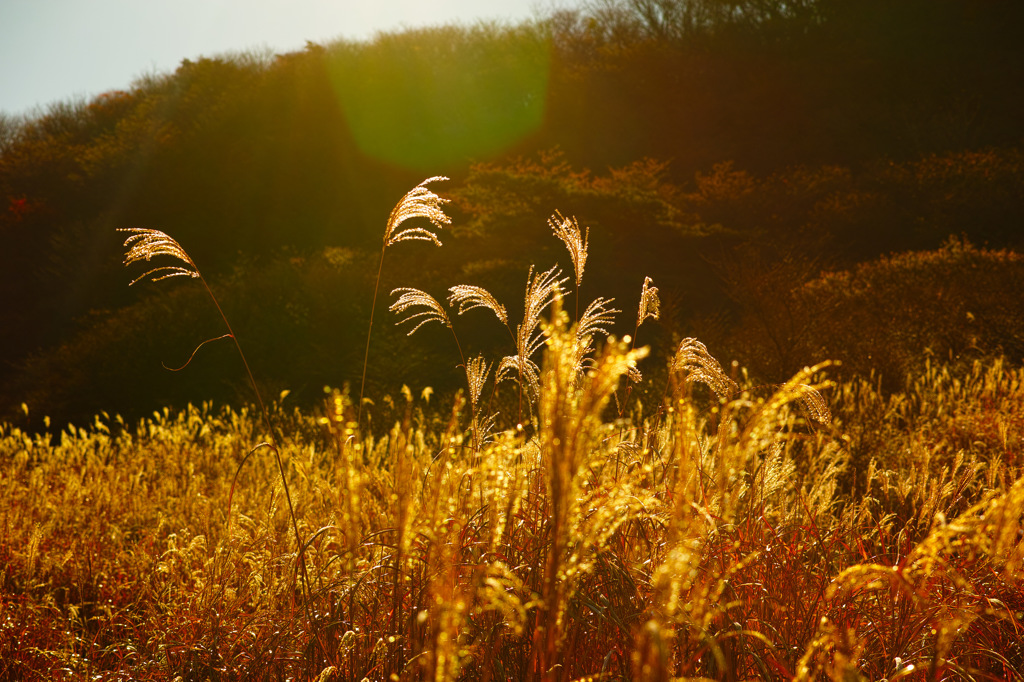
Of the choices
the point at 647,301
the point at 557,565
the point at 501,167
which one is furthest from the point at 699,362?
the point at 501,167

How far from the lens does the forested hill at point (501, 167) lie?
10.9m

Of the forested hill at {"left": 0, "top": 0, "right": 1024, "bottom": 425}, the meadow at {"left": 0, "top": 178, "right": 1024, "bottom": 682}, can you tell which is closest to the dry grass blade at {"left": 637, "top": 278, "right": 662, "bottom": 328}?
the meadow at {"left": 0, "top": 178, "right": 1024, "bottom": 682}

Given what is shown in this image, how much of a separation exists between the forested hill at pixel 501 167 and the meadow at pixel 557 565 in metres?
4.81

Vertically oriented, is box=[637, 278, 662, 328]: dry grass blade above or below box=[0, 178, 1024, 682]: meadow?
above

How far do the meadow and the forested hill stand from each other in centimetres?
481

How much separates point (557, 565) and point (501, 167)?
57.2 feet

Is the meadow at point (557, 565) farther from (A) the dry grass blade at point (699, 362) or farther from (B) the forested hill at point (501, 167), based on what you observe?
(B) the forested hill at point (501, 167)

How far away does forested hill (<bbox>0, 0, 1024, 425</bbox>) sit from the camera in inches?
428

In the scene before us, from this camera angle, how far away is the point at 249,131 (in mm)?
19094

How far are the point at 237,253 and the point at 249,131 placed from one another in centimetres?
514

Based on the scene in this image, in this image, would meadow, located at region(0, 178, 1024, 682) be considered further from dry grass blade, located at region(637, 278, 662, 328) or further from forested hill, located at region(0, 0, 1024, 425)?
forested hill, located at region(0, 0, 1024, 425)

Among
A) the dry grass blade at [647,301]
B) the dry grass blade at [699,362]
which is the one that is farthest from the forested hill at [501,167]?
the dry grass blade at [699,362]

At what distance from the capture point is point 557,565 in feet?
3.38

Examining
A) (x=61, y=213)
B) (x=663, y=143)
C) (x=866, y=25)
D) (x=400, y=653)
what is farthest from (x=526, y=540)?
(x=866, y=25)
